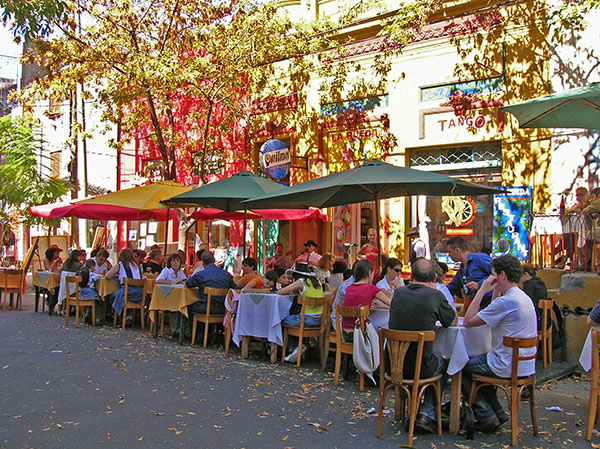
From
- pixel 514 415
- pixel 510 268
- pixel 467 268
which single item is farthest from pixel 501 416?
pixel 467 268

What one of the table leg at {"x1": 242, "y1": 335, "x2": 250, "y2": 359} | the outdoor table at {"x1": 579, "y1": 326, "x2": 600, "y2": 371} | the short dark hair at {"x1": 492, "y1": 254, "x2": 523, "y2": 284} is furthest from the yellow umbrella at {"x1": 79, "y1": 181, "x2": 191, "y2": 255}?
the outdoor table at {"x1": 579, "y1": 326, "x2": 600, "y2": 371}

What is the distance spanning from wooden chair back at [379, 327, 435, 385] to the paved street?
568 millimetres

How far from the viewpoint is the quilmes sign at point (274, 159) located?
14609mm

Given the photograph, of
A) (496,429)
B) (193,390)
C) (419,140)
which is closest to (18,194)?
(419,140)

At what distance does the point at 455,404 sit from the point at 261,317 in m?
3.76

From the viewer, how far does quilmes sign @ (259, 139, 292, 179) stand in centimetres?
1461

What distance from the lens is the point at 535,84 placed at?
11805 millimetres

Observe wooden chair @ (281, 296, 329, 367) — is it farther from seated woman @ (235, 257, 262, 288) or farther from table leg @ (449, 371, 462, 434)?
table leg @ (449, 371, 462, 434)

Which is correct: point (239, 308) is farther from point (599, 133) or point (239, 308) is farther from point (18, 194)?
point (18, 194)

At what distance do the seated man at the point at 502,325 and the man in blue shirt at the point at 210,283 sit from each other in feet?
15.9

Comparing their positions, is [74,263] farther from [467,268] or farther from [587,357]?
[587,357]

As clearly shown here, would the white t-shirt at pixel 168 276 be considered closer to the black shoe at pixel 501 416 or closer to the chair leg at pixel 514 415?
the black shoe at pixel 501 416

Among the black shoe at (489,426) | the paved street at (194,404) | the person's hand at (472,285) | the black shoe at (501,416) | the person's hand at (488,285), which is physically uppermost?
the person's hand at (488,285)

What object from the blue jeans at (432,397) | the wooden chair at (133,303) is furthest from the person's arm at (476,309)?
the wooden chair at (133,303)
